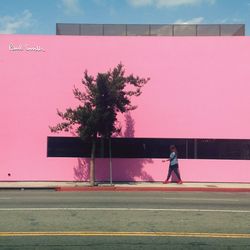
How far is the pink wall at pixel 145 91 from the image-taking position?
22688 millimetres

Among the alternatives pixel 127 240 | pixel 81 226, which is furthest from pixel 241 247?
pixel 81 226

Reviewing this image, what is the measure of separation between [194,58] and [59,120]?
7.01m

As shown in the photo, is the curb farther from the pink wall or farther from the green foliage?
the pink wall

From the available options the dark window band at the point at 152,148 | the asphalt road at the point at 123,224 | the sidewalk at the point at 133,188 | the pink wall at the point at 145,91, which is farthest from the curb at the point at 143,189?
the asphalt road at the point at 123,224

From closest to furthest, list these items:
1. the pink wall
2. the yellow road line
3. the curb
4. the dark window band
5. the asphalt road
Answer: the asphalt road
the yellow road line
the curb
the pink wall
the dark window band

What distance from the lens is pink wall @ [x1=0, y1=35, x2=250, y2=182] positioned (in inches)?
893

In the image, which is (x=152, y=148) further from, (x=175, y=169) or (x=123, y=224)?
(x=123, y=224)

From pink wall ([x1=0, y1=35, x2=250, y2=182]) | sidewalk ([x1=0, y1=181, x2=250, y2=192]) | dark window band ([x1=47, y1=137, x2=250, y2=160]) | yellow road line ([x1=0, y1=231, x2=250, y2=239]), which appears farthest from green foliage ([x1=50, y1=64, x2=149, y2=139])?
yellow road line ([x1=0, y1=231, x2=250, y2=239])

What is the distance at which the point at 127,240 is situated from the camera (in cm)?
851

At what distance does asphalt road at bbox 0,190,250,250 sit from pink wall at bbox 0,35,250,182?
7851 millimetres

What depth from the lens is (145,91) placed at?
75.4ft

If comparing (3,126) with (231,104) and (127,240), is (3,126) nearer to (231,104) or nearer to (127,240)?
(231,104)

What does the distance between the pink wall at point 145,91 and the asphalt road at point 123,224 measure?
7.85 meters

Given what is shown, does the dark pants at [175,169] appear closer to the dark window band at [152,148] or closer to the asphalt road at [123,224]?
the dark window band at [152,148]
